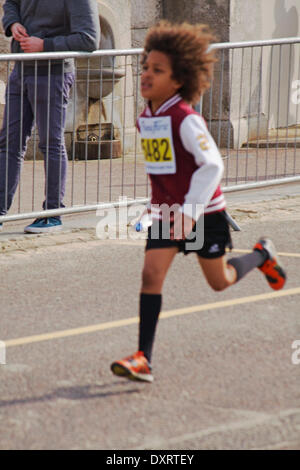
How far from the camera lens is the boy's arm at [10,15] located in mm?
8023

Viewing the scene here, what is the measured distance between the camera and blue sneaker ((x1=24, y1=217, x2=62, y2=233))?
321 inches

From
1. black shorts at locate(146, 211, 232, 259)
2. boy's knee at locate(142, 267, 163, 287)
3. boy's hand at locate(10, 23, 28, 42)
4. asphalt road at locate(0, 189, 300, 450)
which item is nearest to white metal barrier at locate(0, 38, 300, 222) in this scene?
boy's hand at locate(10, 23, 28, 42)

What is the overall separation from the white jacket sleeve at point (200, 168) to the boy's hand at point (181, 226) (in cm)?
3

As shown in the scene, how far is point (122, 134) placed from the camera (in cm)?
1307

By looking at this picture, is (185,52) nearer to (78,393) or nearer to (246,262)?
(246,262)

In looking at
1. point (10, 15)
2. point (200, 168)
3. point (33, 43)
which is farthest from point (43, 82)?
point (200, 168)

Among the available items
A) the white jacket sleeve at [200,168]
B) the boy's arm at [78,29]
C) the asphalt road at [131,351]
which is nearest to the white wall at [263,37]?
the boy's arm at [78,29]

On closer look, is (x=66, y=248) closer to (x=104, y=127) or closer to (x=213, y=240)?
(x=213, y=240)

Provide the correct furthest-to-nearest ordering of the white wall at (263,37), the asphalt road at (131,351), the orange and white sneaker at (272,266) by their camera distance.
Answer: the white wall at (263,37) → the orange and white sneaker at (272,266) → the asphalt road at (131,351)

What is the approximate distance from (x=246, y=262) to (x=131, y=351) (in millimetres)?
716

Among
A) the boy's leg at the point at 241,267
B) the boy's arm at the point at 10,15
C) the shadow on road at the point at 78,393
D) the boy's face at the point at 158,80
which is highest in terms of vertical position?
the boy's arm at the point at 10,15

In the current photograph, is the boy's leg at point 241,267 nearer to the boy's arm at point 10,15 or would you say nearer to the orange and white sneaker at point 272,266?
the orange and white sneaker at point 272,266

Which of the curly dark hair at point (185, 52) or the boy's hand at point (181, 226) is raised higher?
the curly dark hair at point (185, 52)

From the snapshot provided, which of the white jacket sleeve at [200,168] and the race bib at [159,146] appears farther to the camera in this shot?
the race bib at [159,146]
